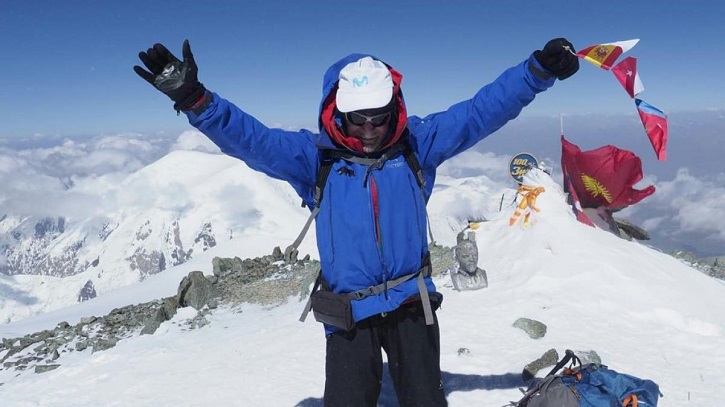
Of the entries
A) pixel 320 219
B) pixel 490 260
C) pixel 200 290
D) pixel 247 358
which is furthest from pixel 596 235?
pixel 200 290

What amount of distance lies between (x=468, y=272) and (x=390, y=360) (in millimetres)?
5601

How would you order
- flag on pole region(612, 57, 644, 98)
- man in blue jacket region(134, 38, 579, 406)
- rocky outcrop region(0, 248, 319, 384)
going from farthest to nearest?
rocky outcrop region(0, 248, 319, 384) → flag on pole region(612, 57, 644, 98) → man in blue jacket region(134, 38, 579, 406)

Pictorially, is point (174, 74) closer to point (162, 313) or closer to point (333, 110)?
point (333, 110)

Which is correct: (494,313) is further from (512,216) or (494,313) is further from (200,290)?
(200,290)

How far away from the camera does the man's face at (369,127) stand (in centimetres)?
329

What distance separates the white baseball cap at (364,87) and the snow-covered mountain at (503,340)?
3707 mm

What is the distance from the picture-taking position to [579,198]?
405 inches

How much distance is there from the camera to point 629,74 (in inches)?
161

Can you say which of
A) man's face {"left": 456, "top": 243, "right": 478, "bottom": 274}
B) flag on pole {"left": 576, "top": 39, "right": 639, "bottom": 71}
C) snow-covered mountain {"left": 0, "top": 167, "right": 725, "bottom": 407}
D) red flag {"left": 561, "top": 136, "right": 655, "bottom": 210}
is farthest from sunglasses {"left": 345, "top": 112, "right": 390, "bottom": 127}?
red flag {"left": 561, "top": 136, "right": 655, "bottom": 210}

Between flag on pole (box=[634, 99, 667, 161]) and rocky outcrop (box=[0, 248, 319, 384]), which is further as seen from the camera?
rocky outcrop (box=[0, 248, 319, 384])

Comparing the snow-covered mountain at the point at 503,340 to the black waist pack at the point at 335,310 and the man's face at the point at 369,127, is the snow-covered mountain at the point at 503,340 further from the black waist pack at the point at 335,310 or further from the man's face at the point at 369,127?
the man's face at the point at 369,127

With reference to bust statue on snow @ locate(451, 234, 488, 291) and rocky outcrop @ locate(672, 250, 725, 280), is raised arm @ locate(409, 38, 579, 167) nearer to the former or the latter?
bust statue on snow @ locate(451, 234, 488, 291)

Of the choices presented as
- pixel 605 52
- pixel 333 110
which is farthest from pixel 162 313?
pixel 605 52

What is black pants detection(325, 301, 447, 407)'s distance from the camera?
342 centimetres
